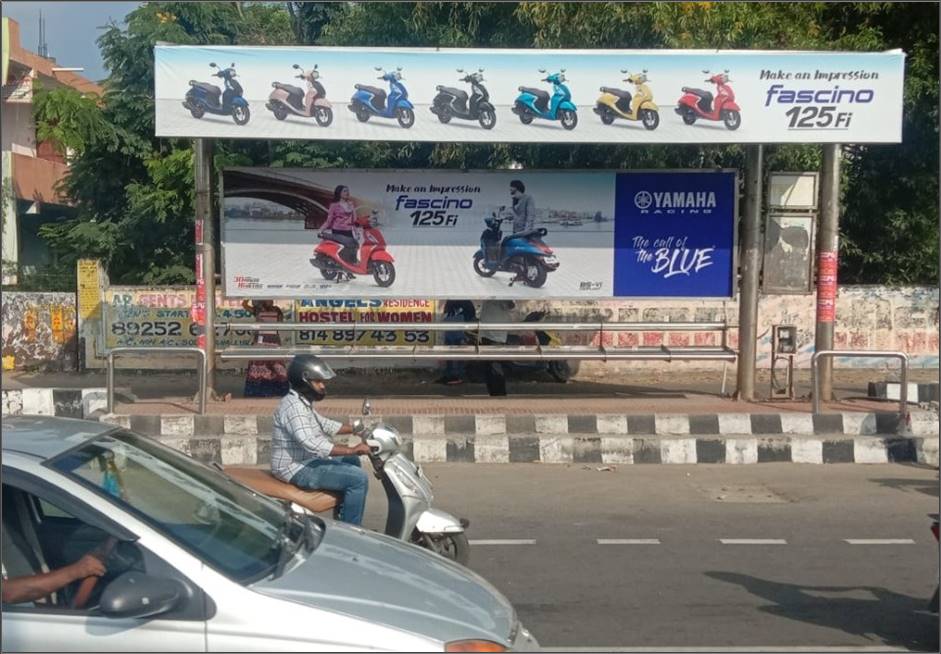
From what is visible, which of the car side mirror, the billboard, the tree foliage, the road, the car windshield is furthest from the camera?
the tree foliage

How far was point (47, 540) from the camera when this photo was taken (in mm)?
4285

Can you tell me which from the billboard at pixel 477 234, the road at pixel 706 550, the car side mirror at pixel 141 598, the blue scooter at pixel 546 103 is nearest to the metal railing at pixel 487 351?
the billboard at pixel 477 234

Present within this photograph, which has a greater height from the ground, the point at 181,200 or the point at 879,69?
the point at 879,69

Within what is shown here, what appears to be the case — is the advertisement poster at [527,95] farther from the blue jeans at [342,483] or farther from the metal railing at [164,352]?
the blue jeans at [342,483]

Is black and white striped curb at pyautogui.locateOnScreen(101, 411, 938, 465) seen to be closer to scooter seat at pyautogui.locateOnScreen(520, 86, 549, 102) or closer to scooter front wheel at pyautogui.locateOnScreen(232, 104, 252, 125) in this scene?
scooter front wheel at pyautogui.locateOnScreen(232, 104, 252, 125)

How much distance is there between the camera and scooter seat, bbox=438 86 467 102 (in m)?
11.8

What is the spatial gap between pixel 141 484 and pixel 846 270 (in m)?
17.1

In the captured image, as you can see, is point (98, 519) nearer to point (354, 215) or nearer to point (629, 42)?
point (354, 215)

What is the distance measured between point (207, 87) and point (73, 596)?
8.66 metres

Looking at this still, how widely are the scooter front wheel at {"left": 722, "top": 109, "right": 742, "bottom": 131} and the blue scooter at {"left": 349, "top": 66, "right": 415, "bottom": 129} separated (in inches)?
131

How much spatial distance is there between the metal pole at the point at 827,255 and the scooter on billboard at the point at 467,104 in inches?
155

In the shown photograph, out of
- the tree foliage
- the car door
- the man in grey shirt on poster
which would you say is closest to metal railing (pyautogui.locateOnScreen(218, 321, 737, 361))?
the man in grey shirt on poster

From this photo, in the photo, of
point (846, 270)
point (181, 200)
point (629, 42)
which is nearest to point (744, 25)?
point (629, 42)

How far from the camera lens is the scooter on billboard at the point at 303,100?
1179cm
